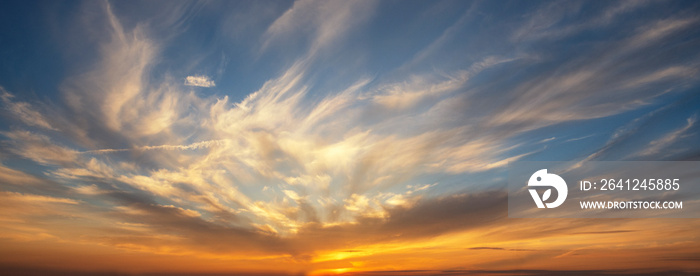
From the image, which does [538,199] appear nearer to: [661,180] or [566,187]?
[566,187]

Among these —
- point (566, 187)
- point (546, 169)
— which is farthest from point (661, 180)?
point (546, 169)

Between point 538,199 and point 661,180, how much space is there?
71.7 feet

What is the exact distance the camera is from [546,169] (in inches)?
2469

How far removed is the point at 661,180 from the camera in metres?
57.3

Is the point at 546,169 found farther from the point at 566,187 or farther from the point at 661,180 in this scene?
the point at 661,180

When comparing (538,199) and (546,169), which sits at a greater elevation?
(546,169)

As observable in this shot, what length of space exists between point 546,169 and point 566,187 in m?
5.44

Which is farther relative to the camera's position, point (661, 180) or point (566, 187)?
point (566, 187)

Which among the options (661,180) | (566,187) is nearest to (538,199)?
(566,187)

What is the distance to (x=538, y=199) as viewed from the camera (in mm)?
65625

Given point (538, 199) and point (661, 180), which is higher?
point (661, 180)

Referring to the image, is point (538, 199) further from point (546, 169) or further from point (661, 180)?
point (661, 180)

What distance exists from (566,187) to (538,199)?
20.6ft
